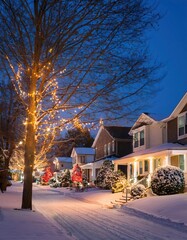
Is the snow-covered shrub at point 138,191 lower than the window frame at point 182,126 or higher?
lower

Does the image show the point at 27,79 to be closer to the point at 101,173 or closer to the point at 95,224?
the point at 95,224

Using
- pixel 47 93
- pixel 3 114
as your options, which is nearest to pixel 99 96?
pixel 47 93

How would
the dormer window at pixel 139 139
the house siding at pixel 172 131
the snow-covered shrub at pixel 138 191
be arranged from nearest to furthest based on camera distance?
the snow-covered shrub at pixel 138 191 → the house siding at pixel 172 131 → the dormer window at pixel 139 139

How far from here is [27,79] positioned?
654 inches

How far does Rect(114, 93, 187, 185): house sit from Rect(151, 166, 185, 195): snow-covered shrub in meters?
2.70

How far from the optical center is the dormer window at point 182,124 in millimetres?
26875

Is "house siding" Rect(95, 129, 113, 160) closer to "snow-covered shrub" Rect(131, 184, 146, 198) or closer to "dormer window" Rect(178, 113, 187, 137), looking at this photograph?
"dormer window" Rect(178, 113, 187, 137)

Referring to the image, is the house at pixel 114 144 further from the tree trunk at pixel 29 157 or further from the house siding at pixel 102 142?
the tree trunk at pixel 29 157

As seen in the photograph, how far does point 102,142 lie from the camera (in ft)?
167

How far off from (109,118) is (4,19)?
18.6 feet

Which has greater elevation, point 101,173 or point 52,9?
point 52,9

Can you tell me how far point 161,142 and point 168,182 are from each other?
9717 millimetres

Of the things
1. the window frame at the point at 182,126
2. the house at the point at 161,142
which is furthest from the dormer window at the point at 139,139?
the window frame at the point at 182,126

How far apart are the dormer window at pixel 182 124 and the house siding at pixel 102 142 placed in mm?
19668
